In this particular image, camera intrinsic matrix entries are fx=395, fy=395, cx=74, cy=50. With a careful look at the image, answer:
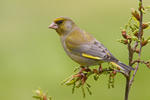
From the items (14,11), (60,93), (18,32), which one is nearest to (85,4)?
(14,11)

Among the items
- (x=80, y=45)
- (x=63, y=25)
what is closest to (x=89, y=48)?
(x=80, y=45)

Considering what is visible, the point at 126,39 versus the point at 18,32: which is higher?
the point at 126,39

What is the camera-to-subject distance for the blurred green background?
7.28 m

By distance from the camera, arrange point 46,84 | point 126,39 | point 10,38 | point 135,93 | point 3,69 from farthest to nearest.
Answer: point 10,38 → point 3,69 → point 46,84 → point 135,93 → point 126,39

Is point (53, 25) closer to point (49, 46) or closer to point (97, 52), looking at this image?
point (97, 52)

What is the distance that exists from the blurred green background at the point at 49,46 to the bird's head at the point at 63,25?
9.59ft

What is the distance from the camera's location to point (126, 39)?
2.73m

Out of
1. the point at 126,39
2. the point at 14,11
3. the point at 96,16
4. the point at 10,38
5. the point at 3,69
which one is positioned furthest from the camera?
the point at 14,11

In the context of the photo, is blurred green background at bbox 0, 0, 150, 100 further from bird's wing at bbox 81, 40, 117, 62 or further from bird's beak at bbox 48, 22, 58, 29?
bird's beak at bbox 48, 22, 58, 29

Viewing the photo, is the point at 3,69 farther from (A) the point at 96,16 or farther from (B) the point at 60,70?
(A) the point at 96,16

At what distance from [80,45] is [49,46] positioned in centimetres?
562

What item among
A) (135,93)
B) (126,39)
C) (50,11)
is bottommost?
(135,93)

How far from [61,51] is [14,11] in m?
4.27

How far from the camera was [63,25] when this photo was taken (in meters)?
4.04
